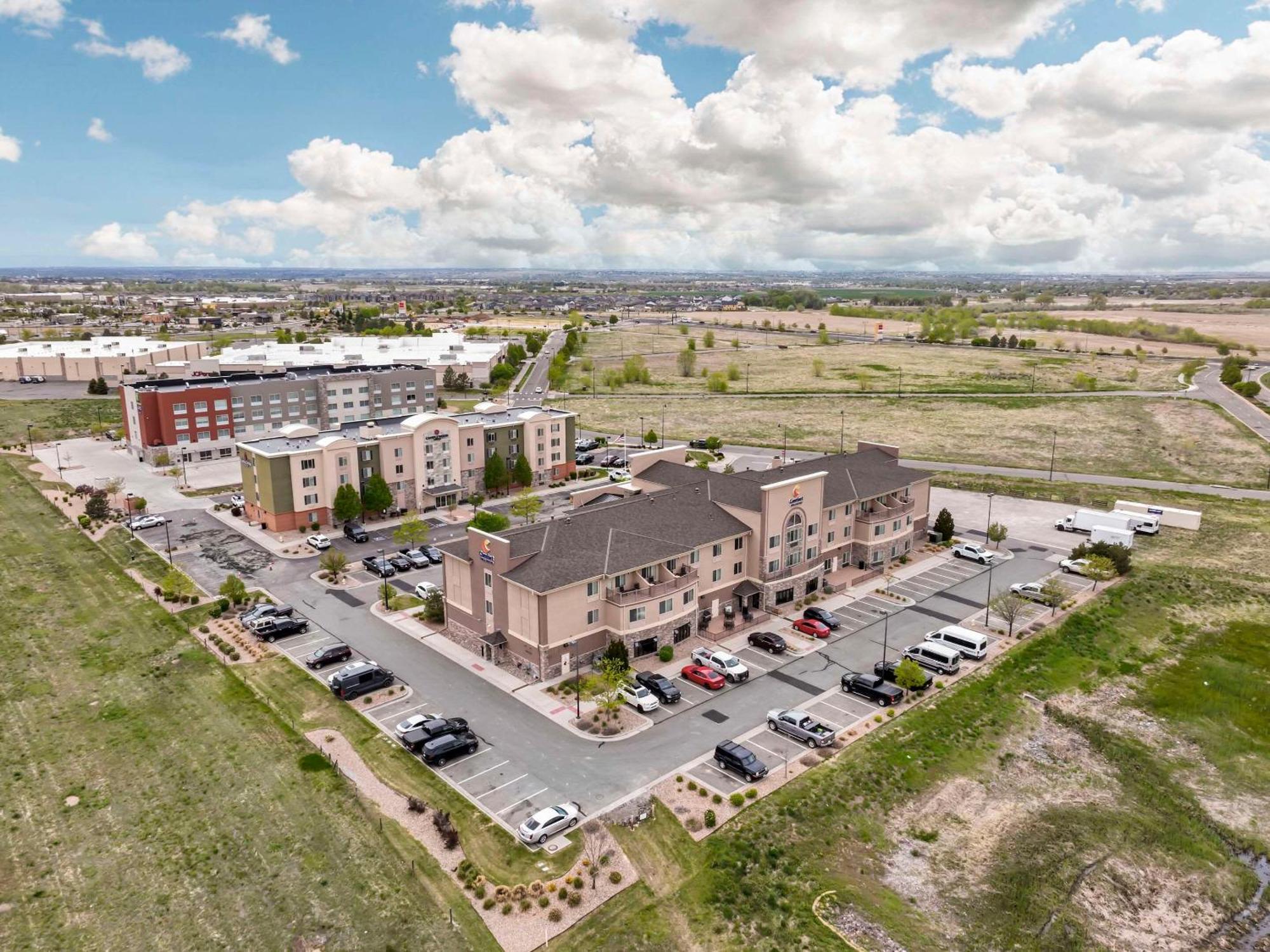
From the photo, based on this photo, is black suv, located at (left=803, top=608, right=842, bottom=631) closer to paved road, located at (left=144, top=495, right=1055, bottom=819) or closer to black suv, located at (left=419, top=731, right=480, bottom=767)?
paved road, located at (left=144, top=495, right=1055, bottom=819)

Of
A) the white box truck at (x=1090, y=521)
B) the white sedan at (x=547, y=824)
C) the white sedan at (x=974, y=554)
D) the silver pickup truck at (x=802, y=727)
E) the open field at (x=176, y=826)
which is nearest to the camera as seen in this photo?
the open field at (x=176, y=826)

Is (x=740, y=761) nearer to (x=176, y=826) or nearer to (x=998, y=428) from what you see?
→ (x=176, y=826)

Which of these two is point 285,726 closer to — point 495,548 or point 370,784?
point 370,784

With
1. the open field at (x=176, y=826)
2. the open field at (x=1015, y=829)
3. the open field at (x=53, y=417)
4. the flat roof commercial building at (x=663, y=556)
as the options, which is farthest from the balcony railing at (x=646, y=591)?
the open field at (x=53, y=417)

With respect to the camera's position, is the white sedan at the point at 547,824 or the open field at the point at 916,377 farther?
the open field at the point at 916,377

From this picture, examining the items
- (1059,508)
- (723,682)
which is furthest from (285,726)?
(1059,508)

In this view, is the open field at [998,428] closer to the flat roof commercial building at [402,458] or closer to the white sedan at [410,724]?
the flat roof commercial building at [402,458]

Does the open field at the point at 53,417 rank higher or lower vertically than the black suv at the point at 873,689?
Result: higher
